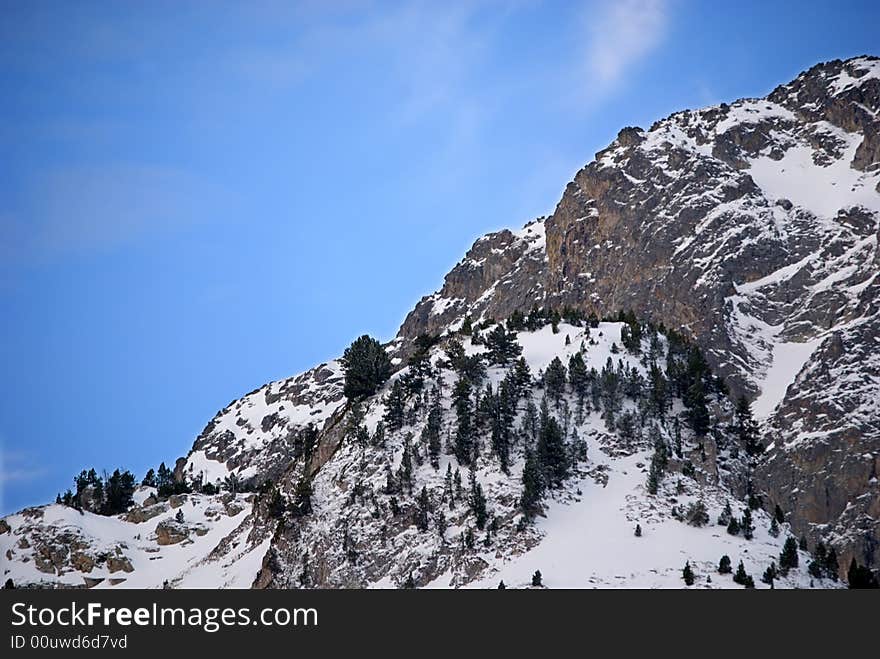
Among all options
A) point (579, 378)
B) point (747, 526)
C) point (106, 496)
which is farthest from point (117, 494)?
point (747, 526)

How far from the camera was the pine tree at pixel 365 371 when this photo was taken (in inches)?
5079

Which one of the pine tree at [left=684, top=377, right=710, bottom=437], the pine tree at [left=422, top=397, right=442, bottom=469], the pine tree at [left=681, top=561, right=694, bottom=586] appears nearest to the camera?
the pine tree at [left=681, top=561, right=694, bottom=586]

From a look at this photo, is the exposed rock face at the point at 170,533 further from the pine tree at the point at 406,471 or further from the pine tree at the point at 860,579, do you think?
the pine tree at the point at 860,579

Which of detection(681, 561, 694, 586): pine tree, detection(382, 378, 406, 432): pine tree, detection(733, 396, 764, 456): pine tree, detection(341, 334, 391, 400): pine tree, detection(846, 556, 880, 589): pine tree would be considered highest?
detection(341, 334, 391, 400): pine tree

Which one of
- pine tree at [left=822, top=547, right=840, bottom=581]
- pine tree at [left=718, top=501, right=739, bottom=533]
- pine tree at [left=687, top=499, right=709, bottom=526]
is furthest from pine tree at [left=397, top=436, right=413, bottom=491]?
pine tree at [left=822, top=547, right=840, bottom=581]

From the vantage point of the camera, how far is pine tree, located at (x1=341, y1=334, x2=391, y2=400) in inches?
5079

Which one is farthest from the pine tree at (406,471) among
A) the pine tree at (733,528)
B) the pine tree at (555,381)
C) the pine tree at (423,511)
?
the pine tree at (733,528)

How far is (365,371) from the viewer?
5108 inches

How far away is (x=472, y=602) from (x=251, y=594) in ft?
37.3

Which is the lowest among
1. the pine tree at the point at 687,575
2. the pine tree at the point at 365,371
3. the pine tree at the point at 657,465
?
the pine tree at the point at 687,575

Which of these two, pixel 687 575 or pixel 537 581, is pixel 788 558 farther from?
pixel 537 581

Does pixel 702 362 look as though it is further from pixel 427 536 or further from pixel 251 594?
pixel 251 594

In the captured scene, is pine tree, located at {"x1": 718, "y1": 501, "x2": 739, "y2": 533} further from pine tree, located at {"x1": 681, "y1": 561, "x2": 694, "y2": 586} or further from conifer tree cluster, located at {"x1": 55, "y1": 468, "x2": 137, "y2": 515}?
conifer tree cluster, located at {"x1": 55, "y1": 468, "x2": 137, "y2": 515}

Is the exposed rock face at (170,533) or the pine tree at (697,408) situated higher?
the exposed rock face at (170,533)
